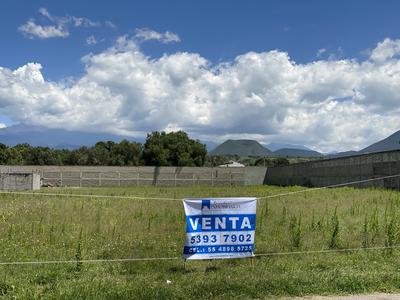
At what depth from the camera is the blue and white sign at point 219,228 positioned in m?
6.61

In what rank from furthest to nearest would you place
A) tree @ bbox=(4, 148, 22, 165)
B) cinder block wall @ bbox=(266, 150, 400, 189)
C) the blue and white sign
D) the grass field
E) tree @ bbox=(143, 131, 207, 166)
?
tree @ bbox=(4, 148, 22, 165)
tree @ bbox=(143, 131, 207, 166)
cinder block wall @ bbox=(266, 150, 400, 189)
the blue and white sign
the grass field

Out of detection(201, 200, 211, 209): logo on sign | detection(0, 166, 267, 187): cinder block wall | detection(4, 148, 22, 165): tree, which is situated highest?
detection(4, 148, 22, 165): tree

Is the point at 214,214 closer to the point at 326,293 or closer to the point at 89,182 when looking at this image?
the point at 326,293

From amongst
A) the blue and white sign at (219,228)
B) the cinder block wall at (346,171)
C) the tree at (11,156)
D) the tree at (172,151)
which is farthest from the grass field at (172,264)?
the tree at (11,156)

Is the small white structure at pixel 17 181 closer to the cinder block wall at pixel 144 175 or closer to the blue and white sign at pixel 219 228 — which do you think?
the cinder block wall at pixel 144 175

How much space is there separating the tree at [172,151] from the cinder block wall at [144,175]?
28.7 ft

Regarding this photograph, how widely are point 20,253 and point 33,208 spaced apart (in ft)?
19.2

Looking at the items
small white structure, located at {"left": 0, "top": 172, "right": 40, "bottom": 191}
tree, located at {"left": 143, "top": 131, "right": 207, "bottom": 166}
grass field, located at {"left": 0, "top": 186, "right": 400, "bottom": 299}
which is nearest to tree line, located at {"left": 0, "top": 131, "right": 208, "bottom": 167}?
tree, located at {"left": 143, "top": 131, "right": 207, "bottom": 166}

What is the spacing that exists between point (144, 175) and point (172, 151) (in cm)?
1478

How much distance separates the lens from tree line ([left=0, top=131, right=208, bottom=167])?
73.8 metres

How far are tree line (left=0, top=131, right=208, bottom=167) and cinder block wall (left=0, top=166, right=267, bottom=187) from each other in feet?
28.8

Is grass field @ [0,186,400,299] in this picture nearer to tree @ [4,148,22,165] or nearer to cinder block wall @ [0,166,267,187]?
cinder block wall @ [0,166,267,187]

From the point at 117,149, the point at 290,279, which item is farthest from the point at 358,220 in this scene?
the point at 117,149

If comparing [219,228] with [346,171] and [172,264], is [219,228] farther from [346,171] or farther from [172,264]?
[346,171]
